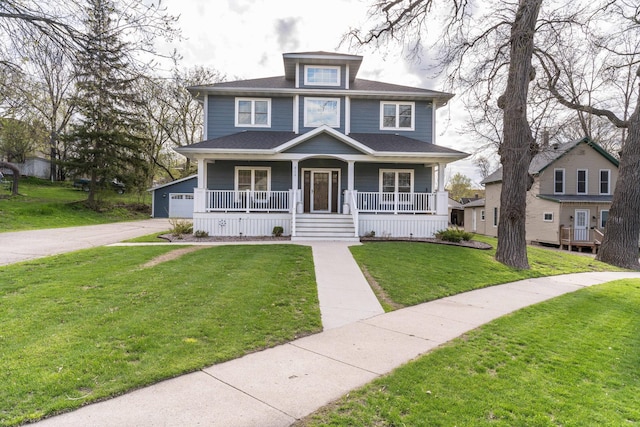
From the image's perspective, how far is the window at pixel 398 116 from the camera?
16.6 metres

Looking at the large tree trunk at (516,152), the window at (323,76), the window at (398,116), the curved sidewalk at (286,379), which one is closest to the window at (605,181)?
the window at (398,116)

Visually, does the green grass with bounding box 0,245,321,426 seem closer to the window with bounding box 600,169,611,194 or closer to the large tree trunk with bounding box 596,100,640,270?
the large tree trunk with bounding box 596,100,640,270

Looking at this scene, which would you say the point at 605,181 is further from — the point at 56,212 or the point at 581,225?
the point at 56,212

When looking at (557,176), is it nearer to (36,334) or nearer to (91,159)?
(36,334)

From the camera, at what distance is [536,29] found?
10.4m

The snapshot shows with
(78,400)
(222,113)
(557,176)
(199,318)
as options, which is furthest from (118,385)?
(557,176)

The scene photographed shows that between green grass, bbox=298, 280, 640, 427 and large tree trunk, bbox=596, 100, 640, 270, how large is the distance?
35.6 ft

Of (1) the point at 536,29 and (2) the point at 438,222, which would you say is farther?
(2) the point at 438,222

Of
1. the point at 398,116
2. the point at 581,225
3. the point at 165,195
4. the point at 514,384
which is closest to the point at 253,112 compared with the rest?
the point at 398,116

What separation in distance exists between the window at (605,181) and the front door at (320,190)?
20.8 metres

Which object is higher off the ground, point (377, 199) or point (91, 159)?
point (91, 159)

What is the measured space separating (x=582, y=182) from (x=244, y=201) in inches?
927

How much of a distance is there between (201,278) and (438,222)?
1064 cm

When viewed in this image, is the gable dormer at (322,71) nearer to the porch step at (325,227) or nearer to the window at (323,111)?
the window at (323,111)
